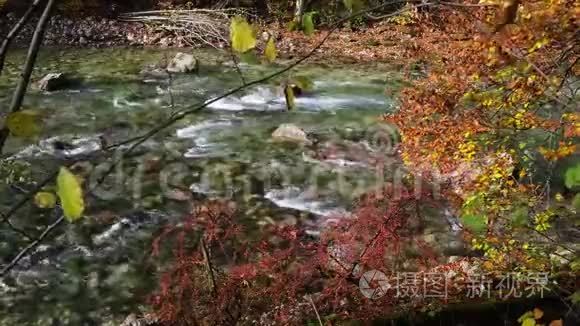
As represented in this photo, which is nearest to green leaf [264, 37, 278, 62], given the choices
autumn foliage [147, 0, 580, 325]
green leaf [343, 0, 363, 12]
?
green leaf [343, 0, 363, 12]

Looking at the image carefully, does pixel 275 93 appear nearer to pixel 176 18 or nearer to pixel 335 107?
pixel 335 107

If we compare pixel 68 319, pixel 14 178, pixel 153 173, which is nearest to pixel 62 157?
pixel 14 178

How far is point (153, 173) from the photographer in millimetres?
7609

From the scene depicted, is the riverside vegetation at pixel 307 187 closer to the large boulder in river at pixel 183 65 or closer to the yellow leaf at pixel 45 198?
the yellow leaf at pixel 45 198

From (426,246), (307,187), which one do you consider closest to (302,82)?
(426,246)

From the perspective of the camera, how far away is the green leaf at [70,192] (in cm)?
86

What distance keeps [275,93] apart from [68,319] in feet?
23.1

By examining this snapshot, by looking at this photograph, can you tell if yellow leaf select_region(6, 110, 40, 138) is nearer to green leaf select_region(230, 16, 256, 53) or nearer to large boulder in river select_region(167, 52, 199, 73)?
green leaf select_region(230, 16, 256, 53)

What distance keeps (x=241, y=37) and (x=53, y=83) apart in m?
10.7

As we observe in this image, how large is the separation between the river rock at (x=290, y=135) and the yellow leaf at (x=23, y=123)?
766 centimetres

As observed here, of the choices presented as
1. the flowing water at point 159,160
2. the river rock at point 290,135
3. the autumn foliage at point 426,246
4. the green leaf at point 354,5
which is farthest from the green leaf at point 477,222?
the river rock at point 290,135

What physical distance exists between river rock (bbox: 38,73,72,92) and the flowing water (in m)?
0.21

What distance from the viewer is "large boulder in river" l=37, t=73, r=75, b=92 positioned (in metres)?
10.6

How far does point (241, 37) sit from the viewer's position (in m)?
1.09
